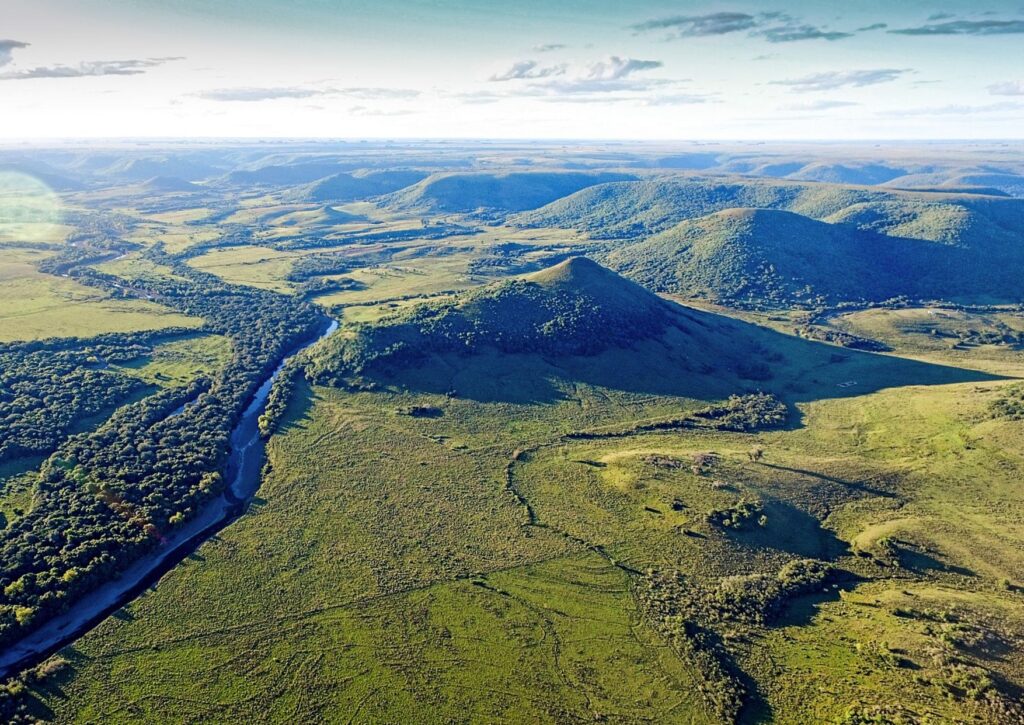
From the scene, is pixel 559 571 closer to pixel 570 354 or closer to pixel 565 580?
pixel 565 580

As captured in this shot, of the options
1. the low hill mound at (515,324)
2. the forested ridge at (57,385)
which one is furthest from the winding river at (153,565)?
the low hill mound at (515,324)

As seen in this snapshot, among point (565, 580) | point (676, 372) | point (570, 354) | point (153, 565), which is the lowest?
point (153, 565)

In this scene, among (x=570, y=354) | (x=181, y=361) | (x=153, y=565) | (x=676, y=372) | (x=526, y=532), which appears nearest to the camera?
(x=153, y=565)

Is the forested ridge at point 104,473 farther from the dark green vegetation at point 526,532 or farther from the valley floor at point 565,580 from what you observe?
the valley floor at point 565,580

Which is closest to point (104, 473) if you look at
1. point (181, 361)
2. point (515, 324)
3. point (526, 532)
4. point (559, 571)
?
point (181, 361)

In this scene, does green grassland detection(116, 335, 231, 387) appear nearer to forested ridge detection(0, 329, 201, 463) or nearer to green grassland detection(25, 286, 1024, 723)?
forested ridge detection(0, 329, 201, 463)

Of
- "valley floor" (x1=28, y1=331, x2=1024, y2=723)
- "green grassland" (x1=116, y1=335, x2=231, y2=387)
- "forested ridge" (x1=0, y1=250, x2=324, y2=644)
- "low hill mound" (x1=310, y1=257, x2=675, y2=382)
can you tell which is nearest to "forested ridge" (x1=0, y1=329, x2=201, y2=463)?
"forested ridge" (x1=0, y1=250, x2=324, y2=644)
